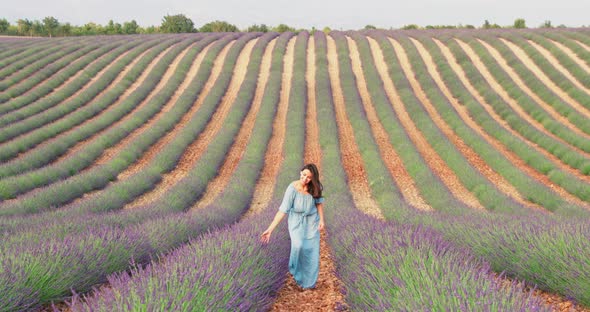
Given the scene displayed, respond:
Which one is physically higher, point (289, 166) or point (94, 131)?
point (289, 166)

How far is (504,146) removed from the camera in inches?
595

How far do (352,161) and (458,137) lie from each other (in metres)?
4.27

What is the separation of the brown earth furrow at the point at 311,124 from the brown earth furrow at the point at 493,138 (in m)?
5.58

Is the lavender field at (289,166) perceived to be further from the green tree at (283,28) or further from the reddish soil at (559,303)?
the green tree at (283,28)

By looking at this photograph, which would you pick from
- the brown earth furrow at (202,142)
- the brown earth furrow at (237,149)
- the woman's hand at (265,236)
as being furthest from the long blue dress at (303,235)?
the brown earth furrow at (202,142)

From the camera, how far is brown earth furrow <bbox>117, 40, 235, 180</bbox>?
13.7 m

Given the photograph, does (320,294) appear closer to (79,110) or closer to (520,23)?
(79,110)

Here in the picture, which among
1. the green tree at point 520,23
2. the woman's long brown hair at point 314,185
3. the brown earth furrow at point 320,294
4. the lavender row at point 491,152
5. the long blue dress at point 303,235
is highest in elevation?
the green tree at point 520,23

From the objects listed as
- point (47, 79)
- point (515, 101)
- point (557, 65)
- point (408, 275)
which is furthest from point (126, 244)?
point (557, 65)

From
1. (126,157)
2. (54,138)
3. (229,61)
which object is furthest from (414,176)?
(229,61)

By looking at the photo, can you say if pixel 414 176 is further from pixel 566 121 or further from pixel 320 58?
pixel 320 58

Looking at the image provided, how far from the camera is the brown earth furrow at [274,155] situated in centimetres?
1148

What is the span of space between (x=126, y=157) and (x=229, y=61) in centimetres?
1361

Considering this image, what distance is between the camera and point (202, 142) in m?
16.3
